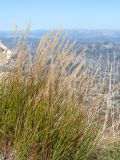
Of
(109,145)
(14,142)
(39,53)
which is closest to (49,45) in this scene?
(39,53)

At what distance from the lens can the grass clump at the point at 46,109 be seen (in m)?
3.25

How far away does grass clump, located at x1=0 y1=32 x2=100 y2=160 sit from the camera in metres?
3.25

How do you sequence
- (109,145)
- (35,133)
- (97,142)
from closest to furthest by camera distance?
(35,133), (97,142), (109,145)

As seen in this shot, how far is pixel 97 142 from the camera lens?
149 inches

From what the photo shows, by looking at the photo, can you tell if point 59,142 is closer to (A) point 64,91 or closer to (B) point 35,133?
(B) point 35,133

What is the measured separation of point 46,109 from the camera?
10.7 ft

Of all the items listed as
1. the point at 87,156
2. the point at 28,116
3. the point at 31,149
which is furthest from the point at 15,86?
the point at 87,156

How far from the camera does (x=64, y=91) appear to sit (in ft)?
11.7

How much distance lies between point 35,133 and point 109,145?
1.33 m

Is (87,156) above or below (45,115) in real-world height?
below

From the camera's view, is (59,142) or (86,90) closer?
(59,142)

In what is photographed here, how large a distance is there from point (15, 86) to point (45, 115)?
0.41 meters

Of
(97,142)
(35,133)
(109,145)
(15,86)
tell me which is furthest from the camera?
(109,145)

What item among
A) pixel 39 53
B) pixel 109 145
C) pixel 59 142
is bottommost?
pixel 109 145
